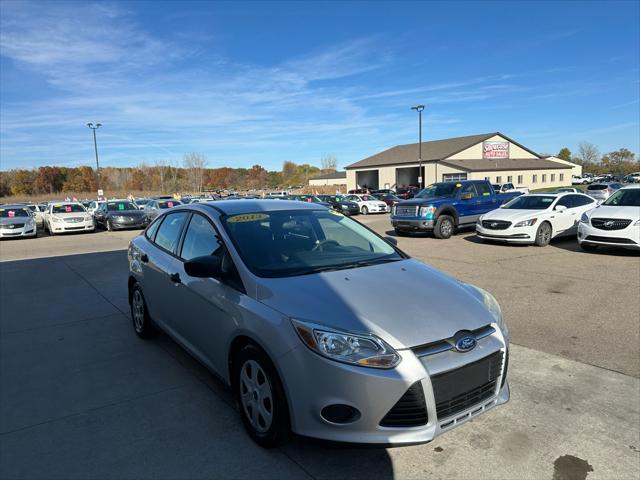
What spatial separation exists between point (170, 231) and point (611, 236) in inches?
394

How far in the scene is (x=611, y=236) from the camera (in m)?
10.2

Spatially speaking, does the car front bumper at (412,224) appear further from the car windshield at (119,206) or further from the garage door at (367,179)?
the garage door at (367,179)

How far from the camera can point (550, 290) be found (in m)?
7.27

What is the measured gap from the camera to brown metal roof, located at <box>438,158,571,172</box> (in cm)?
5622

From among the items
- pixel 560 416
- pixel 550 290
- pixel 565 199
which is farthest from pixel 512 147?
pixel 560 416

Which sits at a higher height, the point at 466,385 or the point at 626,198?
the point at 626,198

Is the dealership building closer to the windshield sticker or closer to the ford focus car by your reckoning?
the ford focus car

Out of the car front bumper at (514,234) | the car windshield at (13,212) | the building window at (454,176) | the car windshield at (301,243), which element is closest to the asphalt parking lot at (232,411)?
the car windshield at (301,243)

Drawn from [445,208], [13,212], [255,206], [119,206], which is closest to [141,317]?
[255,206]

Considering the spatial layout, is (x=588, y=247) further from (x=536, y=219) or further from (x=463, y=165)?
(x=463, y=165)

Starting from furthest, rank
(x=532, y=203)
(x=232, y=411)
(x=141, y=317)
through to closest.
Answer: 1. (x=532, y=203)
2. (x=141, y=317)
3. (x=232, y=411)

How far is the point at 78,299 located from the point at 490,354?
6850mm

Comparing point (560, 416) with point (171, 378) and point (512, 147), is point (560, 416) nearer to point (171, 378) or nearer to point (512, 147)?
point (171, 378)

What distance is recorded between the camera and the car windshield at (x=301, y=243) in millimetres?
3348
